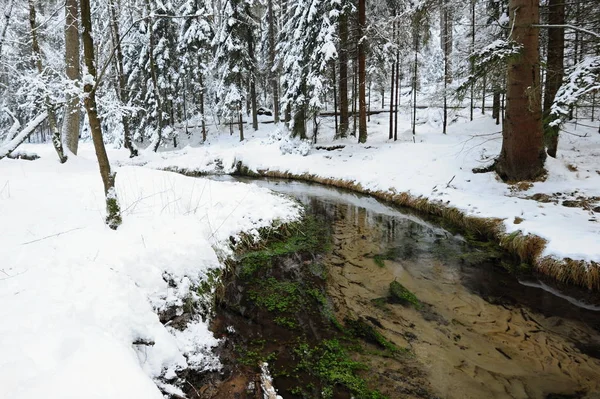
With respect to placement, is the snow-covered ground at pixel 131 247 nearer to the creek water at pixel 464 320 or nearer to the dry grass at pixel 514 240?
the dry grass at pixel 514 240

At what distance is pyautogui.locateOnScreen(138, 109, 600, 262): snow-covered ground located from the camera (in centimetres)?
577

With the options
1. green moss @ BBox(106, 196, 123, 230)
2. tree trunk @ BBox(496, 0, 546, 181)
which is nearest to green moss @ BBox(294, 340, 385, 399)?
green moss @ BBox(106, 196, 123, 230)

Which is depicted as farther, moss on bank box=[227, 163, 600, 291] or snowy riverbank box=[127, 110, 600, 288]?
snowy riverbank box=[127, 110, 600, 288]

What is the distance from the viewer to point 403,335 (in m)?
3.78

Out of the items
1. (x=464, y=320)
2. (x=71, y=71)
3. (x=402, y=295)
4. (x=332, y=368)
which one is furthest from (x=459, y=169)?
(x=71, y=71)

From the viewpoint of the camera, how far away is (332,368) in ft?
Answer: 10.5

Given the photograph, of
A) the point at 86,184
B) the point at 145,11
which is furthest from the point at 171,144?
the point at 86,184

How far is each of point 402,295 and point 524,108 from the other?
17.7 feet

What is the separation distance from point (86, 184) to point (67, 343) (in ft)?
18.2

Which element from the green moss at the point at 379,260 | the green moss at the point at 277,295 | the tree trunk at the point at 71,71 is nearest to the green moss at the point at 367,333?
the green moss at the point at 277,295

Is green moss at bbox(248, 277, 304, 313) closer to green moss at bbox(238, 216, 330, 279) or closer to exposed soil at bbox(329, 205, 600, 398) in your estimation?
green moss at bbox(238, 216, 330, 279)

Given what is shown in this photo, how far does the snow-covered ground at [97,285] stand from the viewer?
1881mm

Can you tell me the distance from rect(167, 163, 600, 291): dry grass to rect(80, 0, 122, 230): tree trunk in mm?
6452

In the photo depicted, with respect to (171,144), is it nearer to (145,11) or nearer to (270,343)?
(145,11)
